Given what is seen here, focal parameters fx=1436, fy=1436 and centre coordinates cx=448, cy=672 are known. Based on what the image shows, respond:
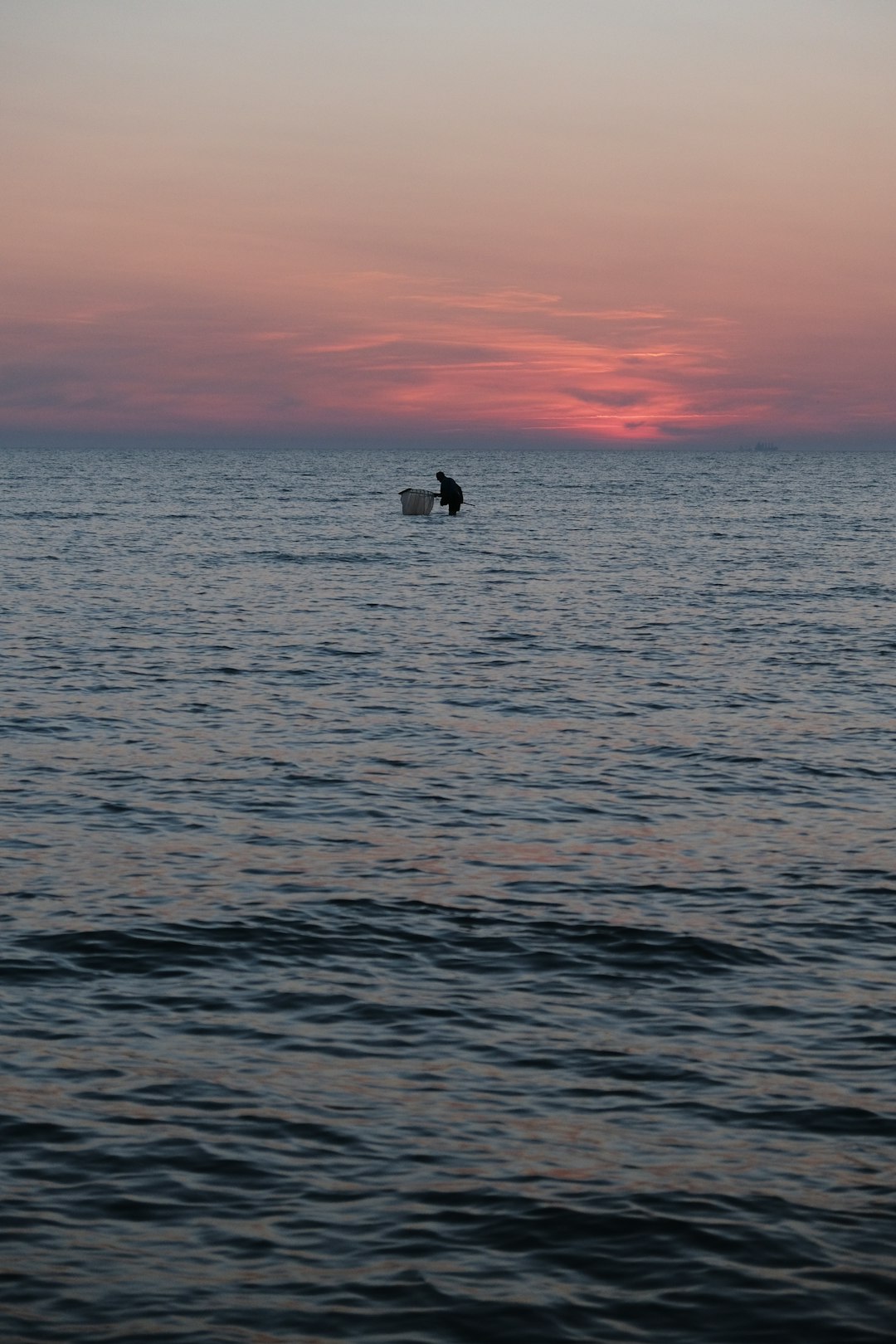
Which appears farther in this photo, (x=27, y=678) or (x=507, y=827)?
(x=27, y=678)

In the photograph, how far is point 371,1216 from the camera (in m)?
9.39

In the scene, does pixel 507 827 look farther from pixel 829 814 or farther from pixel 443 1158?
pixel 443 1158

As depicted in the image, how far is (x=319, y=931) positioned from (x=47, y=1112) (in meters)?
4.54

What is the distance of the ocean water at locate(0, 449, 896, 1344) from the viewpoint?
28.8 feet

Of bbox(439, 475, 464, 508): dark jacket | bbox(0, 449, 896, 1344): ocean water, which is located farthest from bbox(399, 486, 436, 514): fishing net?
bbox(0, 449, 896, 1344): ocean water

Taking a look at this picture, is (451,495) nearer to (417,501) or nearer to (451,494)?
(451,494)

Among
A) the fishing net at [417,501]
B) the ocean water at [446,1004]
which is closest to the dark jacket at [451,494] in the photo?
the fishing net at [417,501]

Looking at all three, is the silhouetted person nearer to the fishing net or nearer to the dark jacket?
the dark jacket

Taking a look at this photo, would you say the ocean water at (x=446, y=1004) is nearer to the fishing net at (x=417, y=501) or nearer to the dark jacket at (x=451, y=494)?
the fishing net at (x=417, y=501)

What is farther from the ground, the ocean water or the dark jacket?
the dark jacket

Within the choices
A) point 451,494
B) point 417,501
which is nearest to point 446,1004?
point 451,494

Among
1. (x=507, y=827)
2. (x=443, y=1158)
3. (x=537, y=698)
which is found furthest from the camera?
(x=537, y=698)

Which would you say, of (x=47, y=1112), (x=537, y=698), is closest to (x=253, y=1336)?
(x=47, y=1112)

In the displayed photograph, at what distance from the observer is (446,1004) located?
516 inches
